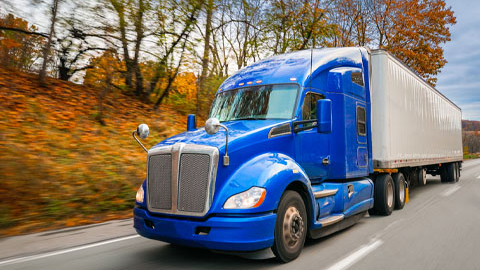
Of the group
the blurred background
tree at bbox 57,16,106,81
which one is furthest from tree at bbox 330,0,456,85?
tree at bbox 57,16,106,81

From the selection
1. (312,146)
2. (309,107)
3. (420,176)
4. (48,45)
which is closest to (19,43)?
(48,45)

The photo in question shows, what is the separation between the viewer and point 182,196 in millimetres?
4504

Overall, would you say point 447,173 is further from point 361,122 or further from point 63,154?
point 63,154

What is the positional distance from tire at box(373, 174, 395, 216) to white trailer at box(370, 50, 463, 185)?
0.33 meters

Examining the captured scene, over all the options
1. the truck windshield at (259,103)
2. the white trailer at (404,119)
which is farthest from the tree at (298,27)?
the truck windshield at (259,103)

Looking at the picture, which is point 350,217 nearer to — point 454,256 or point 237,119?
point 454,256

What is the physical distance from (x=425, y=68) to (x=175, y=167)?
30.6 meters

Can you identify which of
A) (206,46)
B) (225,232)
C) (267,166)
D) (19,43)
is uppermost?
(206,46)

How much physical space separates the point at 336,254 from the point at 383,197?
3540mm

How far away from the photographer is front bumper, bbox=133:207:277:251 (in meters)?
4.17

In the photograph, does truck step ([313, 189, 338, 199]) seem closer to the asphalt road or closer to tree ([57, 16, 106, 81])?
the asphalt road

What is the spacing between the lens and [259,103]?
233 inches

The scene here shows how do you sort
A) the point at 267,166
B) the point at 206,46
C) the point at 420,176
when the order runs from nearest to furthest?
the point at 267,166, the point at 420,176, the point at 206,46

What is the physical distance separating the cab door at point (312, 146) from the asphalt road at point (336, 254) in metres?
1.10
